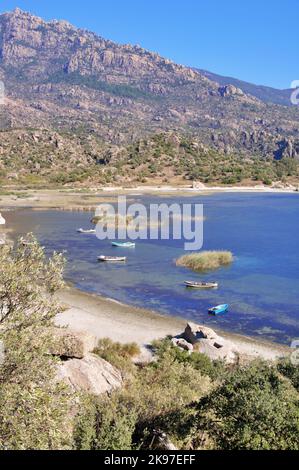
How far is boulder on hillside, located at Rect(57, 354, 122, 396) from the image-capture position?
1700cm

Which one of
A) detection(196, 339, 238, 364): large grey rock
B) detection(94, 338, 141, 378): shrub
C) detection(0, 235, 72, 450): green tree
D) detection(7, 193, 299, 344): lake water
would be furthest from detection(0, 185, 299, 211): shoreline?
detection(0, 235, 72, 450): green tree

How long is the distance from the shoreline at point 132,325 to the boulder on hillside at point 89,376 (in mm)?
6269

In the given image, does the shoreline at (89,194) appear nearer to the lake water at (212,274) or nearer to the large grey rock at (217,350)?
the lake water at (212,274)

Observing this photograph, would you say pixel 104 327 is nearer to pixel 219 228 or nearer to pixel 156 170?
pixel 219 228

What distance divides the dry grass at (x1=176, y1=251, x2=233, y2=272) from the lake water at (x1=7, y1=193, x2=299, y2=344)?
124 cm

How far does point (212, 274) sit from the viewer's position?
4941 cm

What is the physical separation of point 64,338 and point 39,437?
730 cm

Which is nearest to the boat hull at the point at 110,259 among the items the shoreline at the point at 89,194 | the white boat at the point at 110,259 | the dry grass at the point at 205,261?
the white boat at the point at 110,259

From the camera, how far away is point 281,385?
14.9 metres

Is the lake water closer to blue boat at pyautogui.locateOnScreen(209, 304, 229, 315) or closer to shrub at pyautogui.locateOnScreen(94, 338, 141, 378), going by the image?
blue boat at pyautogui.locateOnScreen(209, 304, 229, 315)

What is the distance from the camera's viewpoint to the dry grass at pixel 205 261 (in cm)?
5156

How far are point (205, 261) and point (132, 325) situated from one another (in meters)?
20.6

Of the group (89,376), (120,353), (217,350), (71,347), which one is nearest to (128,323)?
(217,350)

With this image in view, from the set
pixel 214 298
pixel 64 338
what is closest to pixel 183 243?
pixel 214 298
